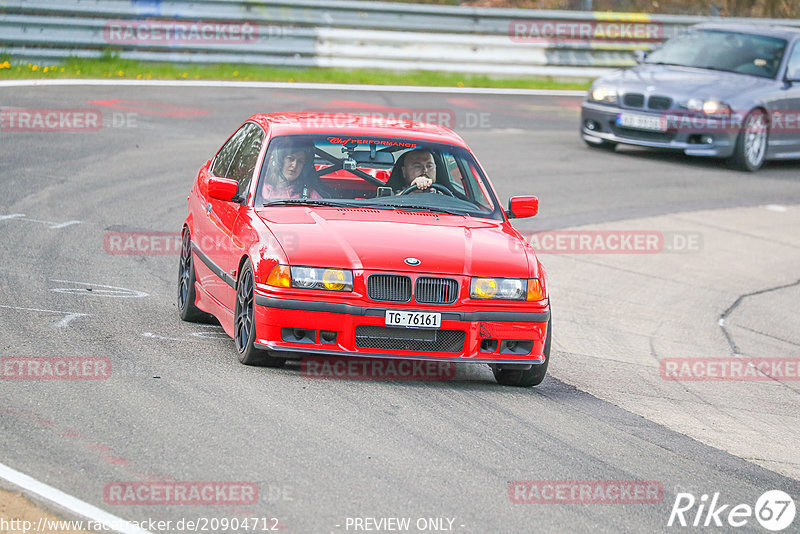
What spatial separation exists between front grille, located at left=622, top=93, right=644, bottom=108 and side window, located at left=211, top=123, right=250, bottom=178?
32.2 ft

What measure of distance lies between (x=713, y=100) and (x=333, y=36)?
777cm

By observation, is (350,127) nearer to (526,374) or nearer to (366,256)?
(366,256)

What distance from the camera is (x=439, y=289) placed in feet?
24.1

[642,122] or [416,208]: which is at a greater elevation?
[416,208]

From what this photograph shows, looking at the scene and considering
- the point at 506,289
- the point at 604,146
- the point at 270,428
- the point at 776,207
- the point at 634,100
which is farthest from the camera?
the point at 604,146

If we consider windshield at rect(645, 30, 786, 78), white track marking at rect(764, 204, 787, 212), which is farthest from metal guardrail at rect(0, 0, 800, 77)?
white track marking at rect(764, 204, 787, 212)

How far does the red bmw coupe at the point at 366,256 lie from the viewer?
7238 mm

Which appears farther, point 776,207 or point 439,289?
point 776,207

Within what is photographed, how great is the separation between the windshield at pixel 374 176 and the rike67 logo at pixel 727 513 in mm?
3057

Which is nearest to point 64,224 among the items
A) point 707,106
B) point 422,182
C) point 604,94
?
point 422,182

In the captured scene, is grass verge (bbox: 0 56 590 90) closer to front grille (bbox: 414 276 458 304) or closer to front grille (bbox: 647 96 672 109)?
front grille (bbox: 647 96 672 109)

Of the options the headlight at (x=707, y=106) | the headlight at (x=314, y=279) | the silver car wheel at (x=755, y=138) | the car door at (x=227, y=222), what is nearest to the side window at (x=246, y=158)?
the car door at (x=227, y=222)

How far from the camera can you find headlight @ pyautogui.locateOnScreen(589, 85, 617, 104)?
60.6 ft

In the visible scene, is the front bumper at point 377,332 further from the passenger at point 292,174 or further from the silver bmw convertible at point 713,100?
the silver bmw convertible at point 713,100
